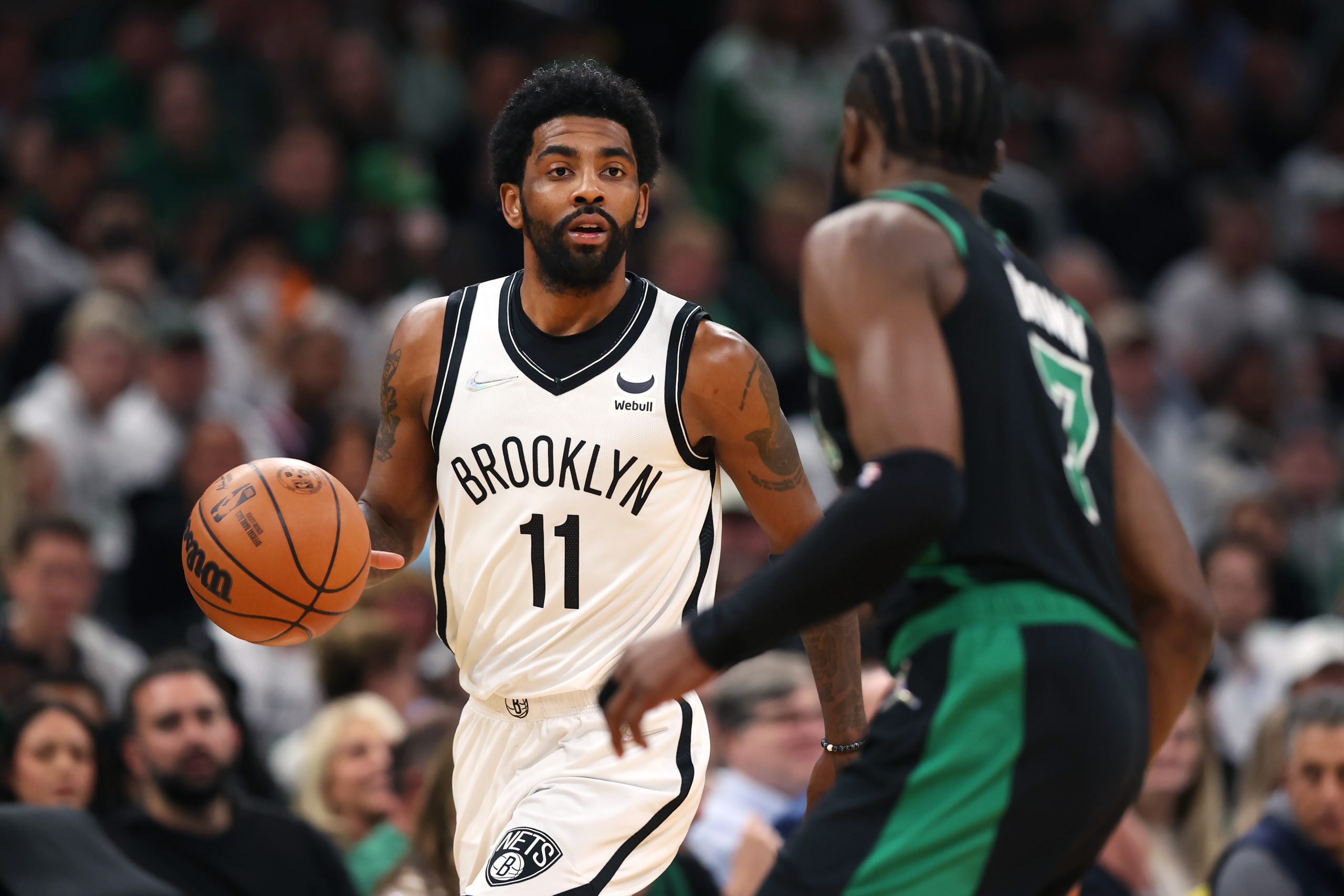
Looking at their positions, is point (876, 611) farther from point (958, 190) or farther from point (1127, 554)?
point (958, 190)

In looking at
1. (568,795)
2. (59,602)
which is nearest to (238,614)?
(568,795)

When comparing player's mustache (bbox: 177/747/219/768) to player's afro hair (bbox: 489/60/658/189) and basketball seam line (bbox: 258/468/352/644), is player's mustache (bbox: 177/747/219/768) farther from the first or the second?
player's afro hair (bbox: 489/60/658/189)

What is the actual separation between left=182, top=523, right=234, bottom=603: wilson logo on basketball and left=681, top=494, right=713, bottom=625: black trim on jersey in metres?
1.14

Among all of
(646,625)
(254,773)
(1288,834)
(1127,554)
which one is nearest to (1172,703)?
(1127,554)

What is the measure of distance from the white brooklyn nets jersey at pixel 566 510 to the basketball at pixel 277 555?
292 mm

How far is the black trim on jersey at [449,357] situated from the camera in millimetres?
4609

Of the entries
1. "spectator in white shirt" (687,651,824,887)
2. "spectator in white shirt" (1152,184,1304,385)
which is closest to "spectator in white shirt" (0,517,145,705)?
"spectator in white shirt" (687,651,824,887)

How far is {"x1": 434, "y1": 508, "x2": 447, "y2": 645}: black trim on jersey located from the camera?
15.2ft

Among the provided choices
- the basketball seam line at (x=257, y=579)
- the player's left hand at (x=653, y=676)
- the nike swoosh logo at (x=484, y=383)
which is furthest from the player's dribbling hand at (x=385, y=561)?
the player's left hand at (x=653, y=676)

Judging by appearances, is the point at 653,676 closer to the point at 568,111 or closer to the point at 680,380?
the point at 680,380

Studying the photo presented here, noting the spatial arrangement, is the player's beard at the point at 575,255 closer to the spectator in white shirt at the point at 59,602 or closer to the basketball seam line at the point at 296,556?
the basketball seam line at the point at 296,556

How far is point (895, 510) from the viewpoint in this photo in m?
3.05

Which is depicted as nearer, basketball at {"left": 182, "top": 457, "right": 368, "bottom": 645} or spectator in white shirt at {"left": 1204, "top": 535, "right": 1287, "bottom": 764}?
basketball at {"left": 182, "top": 457, "right": 368, "bottom": 645}

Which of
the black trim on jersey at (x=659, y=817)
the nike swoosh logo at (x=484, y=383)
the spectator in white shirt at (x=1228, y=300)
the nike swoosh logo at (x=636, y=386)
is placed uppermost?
the nike swoosh logo at (x=484, y=383)
